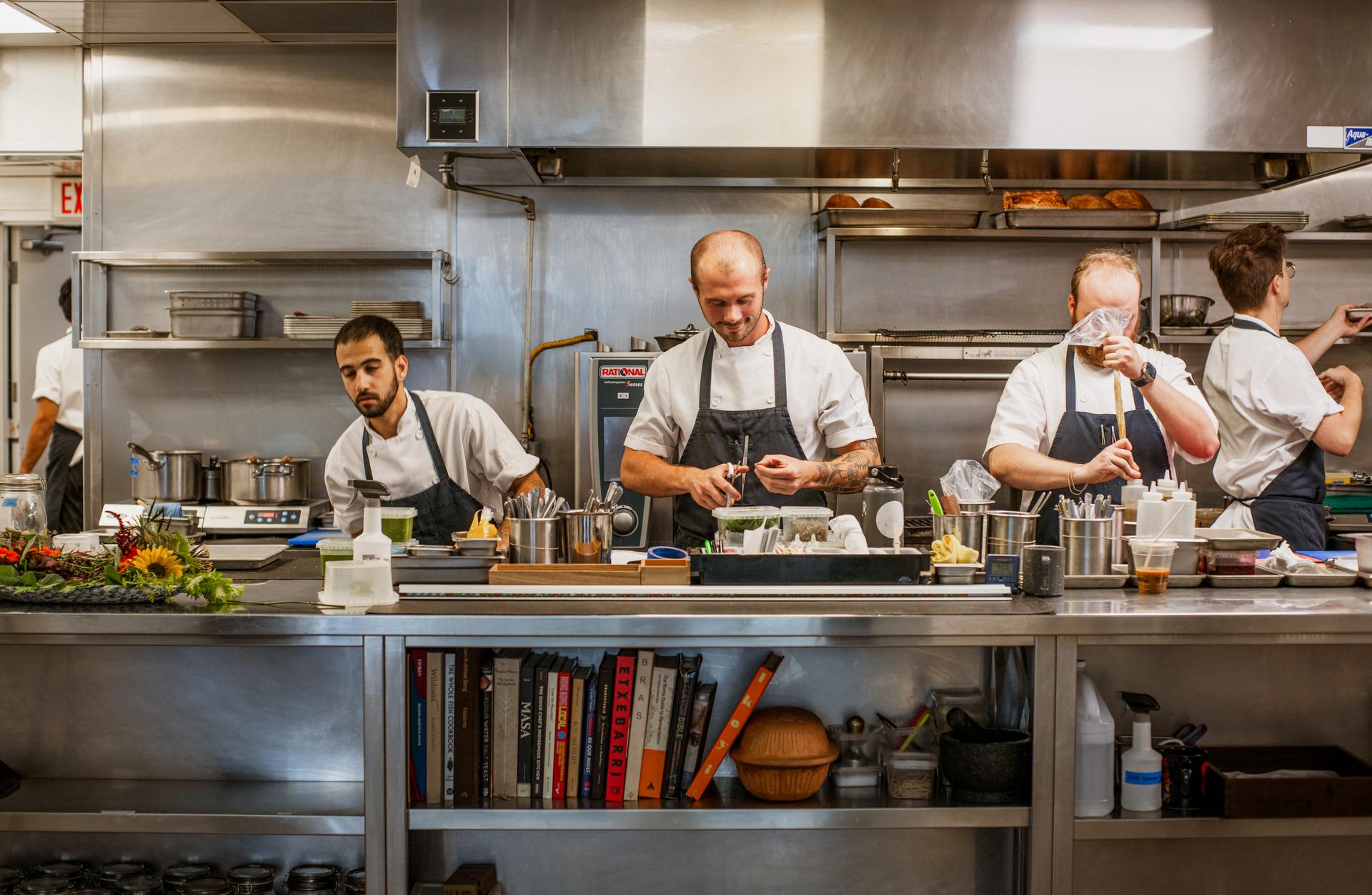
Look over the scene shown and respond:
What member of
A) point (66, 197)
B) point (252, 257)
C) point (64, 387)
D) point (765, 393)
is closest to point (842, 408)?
point (765, 393)

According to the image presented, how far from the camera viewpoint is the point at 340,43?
4996 millimetres

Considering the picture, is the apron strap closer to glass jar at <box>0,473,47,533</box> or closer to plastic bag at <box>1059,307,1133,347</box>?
glass jar at <box>0,473,47,533</box>

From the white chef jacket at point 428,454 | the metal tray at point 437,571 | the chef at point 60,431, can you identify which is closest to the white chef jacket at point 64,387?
the chef at point 60,431

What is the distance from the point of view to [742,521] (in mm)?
2424

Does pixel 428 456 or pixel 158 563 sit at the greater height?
pixel 428 456

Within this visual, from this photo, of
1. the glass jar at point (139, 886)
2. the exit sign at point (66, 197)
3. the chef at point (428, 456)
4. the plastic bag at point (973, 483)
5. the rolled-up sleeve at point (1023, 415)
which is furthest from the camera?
the exit sign at point (66, 197)

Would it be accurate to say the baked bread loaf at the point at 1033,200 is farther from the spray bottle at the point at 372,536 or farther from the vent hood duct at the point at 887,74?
the spray bottle at the point at 372,536

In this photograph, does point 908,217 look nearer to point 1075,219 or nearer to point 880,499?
point 1075,219

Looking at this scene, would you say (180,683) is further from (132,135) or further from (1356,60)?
(1356,60)

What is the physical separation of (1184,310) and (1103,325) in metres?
2.03

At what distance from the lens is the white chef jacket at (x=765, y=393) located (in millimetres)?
3252

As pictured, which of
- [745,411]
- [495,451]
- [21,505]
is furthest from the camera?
[495,451]

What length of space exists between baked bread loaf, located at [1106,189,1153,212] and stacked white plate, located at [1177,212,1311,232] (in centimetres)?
17

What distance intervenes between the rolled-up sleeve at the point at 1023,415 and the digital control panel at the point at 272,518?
111 inches
